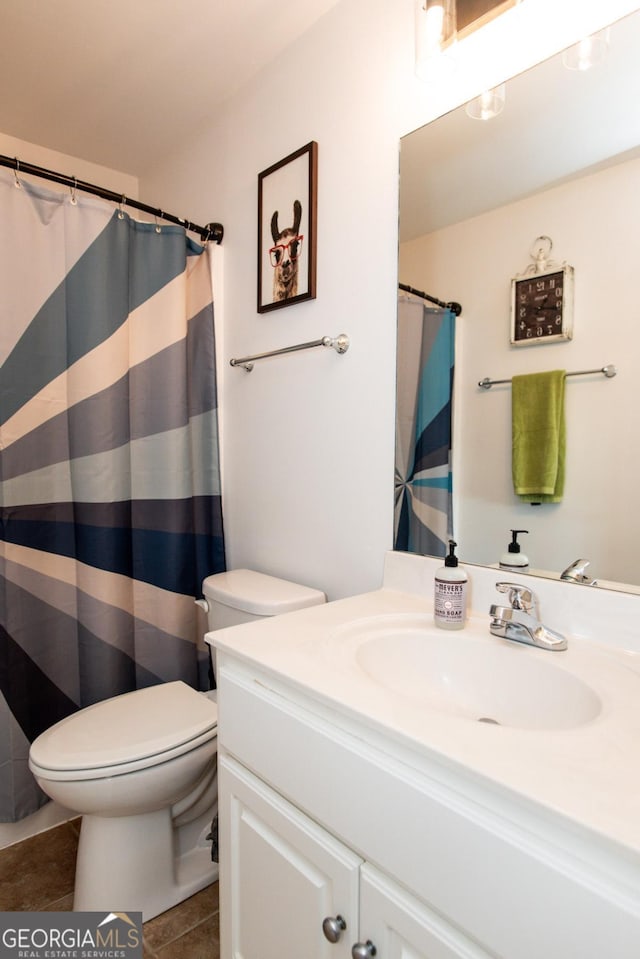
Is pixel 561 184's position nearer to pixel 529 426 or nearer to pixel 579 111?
pixel 579 111

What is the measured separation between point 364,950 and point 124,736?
A: 75 centimetres

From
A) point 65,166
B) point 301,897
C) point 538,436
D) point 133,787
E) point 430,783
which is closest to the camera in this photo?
point 430,783

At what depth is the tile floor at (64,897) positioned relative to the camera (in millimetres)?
1205

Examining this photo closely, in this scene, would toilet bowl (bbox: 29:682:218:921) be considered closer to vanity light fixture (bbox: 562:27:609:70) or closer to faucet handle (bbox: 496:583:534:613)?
faucet handle (bbox: 496:583:534:613)

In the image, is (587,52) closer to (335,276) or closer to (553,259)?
(553,259)

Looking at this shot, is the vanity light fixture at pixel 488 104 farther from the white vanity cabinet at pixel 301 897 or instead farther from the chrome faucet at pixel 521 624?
the white vanity cabinet at pixel 301 897

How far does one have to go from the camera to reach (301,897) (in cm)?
79

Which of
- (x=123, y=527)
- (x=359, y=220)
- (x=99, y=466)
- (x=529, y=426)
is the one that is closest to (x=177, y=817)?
(x=123, y=527)

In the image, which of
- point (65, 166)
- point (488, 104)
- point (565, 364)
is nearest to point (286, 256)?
point (488, 104)

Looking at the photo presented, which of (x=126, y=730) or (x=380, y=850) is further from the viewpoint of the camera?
(x=126, y=730)

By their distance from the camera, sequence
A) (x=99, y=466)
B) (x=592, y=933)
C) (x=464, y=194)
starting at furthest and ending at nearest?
(x=99, y=466), (x=464, y=194), (x=592, y=933)

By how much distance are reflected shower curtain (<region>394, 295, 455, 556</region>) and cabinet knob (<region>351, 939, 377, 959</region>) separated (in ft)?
2.32

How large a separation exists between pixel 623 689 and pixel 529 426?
511 millimetres

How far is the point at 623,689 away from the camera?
734 millimetres
